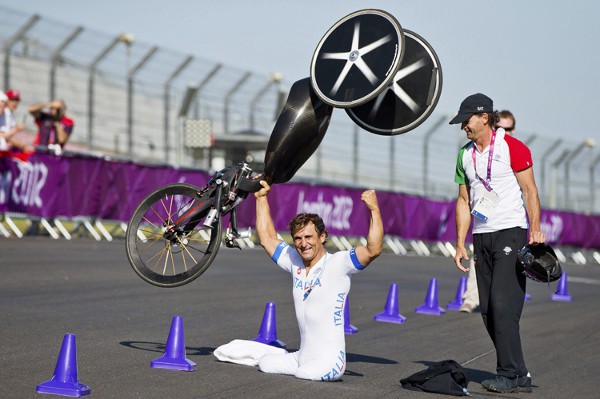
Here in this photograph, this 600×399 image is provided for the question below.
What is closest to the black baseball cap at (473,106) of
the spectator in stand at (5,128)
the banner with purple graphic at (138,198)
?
the spectator in stand at (5,128)

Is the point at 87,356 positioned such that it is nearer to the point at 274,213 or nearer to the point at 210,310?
the point at 210,310

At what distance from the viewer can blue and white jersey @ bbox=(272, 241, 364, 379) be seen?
7.02 meters

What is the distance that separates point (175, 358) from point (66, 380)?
4.04 ft

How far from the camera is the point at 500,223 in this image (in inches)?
285

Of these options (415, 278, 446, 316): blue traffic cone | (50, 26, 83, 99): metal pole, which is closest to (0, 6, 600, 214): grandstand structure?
(50, 26, 83, 99): metal pole

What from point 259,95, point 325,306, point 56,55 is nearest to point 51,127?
point 56,55

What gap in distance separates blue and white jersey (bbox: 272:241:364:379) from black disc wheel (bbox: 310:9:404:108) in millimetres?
1118

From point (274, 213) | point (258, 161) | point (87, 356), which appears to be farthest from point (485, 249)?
point (258, 161)

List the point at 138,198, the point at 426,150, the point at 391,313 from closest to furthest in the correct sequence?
the point at 391,313 → the point at 138,198 → the point at 426,150

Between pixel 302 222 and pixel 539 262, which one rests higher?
pixel 302 222

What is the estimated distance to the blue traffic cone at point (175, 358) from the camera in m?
7.09

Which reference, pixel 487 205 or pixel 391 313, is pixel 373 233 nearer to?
pixel 487 205

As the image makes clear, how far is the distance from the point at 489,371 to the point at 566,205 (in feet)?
96.3

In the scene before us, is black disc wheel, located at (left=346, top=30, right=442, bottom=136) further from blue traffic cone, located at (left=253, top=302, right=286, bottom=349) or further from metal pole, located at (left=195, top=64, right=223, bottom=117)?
metal pole, located at (left=195, top=64, right=223, bottom=117)
